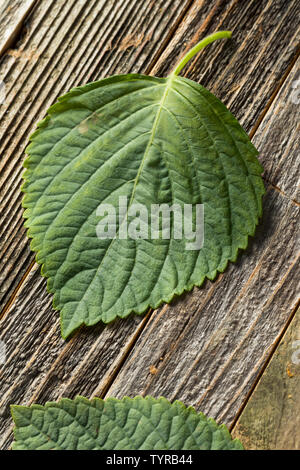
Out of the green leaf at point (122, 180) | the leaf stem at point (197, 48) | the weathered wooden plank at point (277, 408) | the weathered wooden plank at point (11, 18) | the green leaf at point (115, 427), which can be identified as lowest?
the green leaf at point (115, 427)

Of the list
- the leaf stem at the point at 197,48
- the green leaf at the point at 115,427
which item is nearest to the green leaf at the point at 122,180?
the leaf stem at the point at 197,48

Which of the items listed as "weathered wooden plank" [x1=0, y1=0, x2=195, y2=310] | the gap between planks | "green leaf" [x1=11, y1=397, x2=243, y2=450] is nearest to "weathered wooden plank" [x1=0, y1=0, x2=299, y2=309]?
"weathered wooden plank" [x1=0, y1=0, x2=195, y2=310]

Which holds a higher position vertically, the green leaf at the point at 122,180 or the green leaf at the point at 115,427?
the green leaf at the point at 122,180

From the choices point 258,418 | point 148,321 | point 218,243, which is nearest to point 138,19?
point 218,243

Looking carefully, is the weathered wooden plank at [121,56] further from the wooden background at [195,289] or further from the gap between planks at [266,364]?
the gap between planks at [266,364]

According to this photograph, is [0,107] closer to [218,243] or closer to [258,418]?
[218,243]
